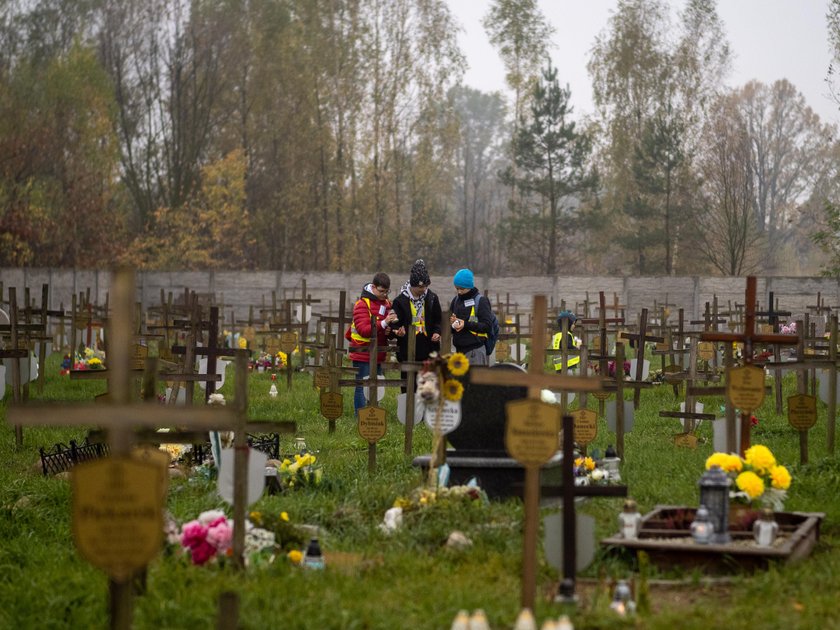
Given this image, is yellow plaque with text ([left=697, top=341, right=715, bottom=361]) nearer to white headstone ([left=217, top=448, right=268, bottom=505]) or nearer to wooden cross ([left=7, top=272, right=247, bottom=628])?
white headstone ([left=217, top=448, right=268, bottom=505])

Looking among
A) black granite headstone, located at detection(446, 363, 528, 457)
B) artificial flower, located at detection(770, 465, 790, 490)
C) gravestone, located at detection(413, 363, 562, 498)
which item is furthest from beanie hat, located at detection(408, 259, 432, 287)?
artificial flower, located at detection(770, 465, 790, 490)

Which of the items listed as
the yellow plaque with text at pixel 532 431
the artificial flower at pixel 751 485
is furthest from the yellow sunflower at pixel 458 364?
the yellow plaque with text at pixel 532 431

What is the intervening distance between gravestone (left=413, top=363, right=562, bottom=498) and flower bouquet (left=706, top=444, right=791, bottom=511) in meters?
2.25

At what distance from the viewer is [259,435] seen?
1427 centimetres

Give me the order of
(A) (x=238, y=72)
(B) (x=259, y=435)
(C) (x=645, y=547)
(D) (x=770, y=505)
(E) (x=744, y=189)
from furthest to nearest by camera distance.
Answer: (A) (x=238, y=72)
(E) (x=744, y=189)
(B) (x=259, y=435)
(D) (x=770, y=505)
(C) (x=645, y=547)

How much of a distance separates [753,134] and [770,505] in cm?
5863

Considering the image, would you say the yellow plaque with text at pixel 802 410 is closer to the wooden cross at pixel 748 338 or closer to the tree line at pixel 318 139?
the wooden cross at pixel 748 338

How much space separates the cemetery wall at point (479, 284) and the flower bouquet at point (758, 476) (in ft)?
114

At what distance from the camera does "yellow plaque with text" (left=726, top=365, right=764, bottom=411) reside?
9.72 metres

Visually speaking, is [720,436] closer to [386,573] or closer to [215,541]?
[386,573]

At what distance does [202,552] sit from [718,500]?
307 centimetres

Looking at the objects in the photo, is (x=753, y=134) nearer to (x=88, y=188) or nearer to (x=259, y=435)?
(x=88, y=188)

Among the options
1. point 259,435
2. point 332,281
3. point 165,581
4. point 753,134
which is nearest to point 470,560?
point 165,581

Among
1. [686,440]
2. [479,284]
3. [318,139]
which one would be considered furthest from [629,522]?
[318,139]
